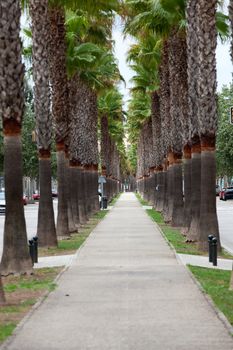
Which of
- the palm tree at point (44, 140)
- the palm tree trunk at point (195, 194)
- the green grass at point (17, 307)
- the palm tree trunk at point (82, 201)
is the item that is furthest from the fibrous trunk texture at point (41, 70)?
the palm tree trunk at point (82, 201)

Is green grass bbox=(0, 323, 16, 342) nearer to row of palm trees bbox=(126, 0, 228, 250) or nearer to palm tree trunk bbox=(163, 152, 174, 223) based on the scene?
row of palm trees bbox=(126, 0, 228, 250)

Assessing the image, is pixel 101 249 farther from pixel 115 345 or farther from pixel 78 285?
pixel 115 345

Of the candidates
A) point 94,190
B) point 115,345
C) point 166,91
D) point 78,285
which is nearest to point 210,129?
point 78,285

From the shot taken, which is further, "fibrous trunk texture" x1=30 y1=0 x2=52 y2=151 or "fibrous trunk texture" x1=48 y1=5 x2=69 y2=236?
"fibrous trunk texture" x1=48 y1=5 x2=69 y2=236

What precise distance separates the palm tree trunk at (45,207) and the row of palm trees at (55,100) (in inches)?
1.2

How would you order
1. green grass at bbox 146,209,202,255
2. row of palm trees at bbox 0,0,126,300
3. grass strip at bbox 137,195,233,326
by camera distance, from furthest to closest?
green grass at bbox 146,209,202,255
row of palm trees at bbox 0,0,126,300
grass strip at bbox 137,195,233,326

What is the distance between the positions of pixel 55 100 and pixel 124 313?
16476 millimetres

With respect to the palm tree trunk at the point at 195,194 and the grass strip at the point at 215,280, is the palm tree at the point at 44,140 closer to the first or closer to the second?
the grass strip at the point at 215,280

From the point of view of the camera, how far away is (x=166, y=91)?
35750 mm

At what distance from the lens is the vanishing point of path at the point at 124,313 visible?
8.38 metres

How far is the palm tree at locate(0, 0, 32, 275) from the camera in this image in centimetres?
1523

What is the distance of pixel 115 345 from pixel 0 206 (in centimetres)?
4513

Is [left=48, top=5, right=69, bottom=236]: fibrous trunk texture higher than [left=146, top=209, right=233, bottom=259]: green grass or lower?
higher

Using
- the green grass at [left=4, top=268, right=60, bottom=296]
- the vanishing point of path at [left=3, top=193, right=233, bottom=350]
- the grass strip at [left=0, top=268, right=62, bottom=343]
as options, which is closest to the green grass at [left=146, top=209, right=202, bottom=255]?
the vanishing point of path at [left=3, top=193, right=233, bottom=350]
